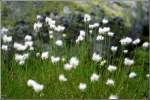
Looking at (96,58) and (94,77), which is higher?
(96,58)

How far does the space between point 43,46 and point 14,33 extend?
0.34m

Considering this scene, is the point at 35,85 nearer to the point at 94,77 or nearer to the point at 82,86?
the point at 82,86

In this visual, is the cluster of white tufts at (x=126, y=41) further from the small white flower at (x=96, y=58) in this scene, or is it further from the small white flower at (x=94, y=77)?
the small white flower at (x=94, y=77)

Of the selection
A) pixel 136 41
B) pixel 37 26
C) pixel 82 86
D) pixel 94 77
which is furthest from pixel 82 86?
pixel 37 26

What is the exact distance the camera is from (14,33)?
5.02 metres


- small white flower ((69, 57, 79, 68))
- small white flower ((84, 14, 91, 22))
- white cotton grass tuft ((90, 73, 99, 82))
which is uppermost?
small white flower ((84, 14, 91, 22))

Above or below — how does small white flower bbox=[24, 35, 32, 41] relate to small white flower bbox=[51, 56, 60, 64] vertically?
above

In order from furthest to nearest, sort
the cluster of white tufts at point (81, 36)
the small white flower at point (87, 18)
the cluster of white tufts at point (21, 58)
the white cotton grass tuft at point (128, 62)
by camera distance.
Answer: the small white flower at point (87, 18)
the cluster of white tufts at point (81, 36)
the cluster of white tufts at point (21, 58)
the white cotton grass tuft at point (128, 62)

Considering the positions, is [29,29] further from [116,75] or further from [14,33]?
[116,75]

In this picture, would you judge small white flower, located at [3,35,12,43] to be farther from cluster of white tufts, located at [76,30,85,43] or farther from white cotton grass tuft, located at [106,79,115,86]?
white cotton grass tuft, located at [106,79,115,86]

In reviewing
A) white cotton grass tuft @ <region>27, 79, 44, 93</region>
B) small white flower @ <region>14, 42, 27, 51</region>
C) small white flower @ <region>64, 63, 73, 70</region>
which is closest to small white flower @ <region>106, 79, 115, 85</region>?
small white flower @ <region>64, 63, 73, 70</region>

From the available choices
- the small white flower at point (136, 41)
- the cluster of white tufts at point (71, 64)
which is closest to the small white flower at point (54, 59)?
the cluster of white tufts at point (71, 64)

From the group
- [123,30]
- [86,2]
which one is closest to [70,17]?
[86,2]

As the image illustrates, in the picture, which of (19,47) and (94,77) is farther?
(19,47)
